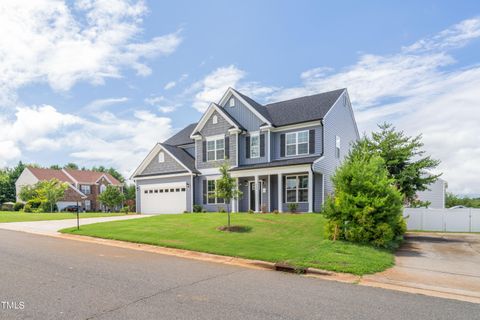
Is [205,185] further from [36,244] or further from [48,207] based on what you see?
[48,207]

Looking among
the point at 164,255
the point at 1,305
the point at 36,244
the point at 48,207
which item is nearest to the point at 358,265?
the point at 164,255

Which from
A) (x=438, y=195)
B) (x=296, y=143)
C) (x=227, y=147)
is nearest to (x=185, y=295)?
(x=296, y=143)

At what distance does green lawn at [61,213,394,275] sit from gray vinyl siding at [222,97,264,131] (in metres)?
8.94

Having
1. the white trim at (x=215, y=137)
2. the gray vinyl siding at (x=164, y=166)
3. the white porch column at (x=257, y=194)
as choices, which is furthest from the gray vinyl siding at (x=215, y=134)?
the white porch column at (x=257, y=194)

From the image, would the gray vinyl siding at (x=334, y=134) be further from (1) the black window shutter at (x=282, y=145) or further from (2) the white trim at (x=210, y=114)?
(2) the white trim at (x=210, y=114)

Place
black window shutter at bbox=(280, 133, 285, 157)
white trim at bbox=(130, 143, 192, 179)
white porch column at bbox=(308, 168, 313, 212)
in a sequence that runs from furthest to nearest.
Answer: white trim at bbox=(130, 143, 192, 179), black window shutter at bbox=(280, 133, 285, 157), white porch column at bbox=(308, 168, 313, 212)

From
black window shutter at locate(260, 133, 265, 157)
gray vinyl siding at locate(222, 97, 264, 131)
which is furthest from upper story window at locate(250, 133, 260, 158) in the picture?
gray vinyl siding at locate(222, 97, 264, 131)

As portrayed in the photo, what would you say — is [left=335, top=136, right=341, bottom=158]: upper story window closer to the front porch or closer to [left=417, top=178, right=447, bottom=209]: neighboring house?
the front porch

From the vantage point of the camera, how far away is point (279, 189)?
20656 millimetres

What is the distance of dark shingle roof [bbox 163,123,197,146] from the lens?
28.6 m

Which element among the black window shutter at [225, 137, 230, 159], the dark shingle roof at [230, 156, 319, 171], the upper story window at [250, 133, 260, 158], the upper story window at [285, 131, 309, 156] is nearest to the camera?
the dark shingle roof at [230, 156, 319, 171]

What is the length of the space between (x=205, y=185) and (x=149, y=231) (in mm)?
11142

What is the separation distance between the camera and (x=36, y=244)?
11.4 metres

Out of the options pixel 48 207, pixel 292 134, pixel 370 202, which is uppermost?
pixel 292 134
